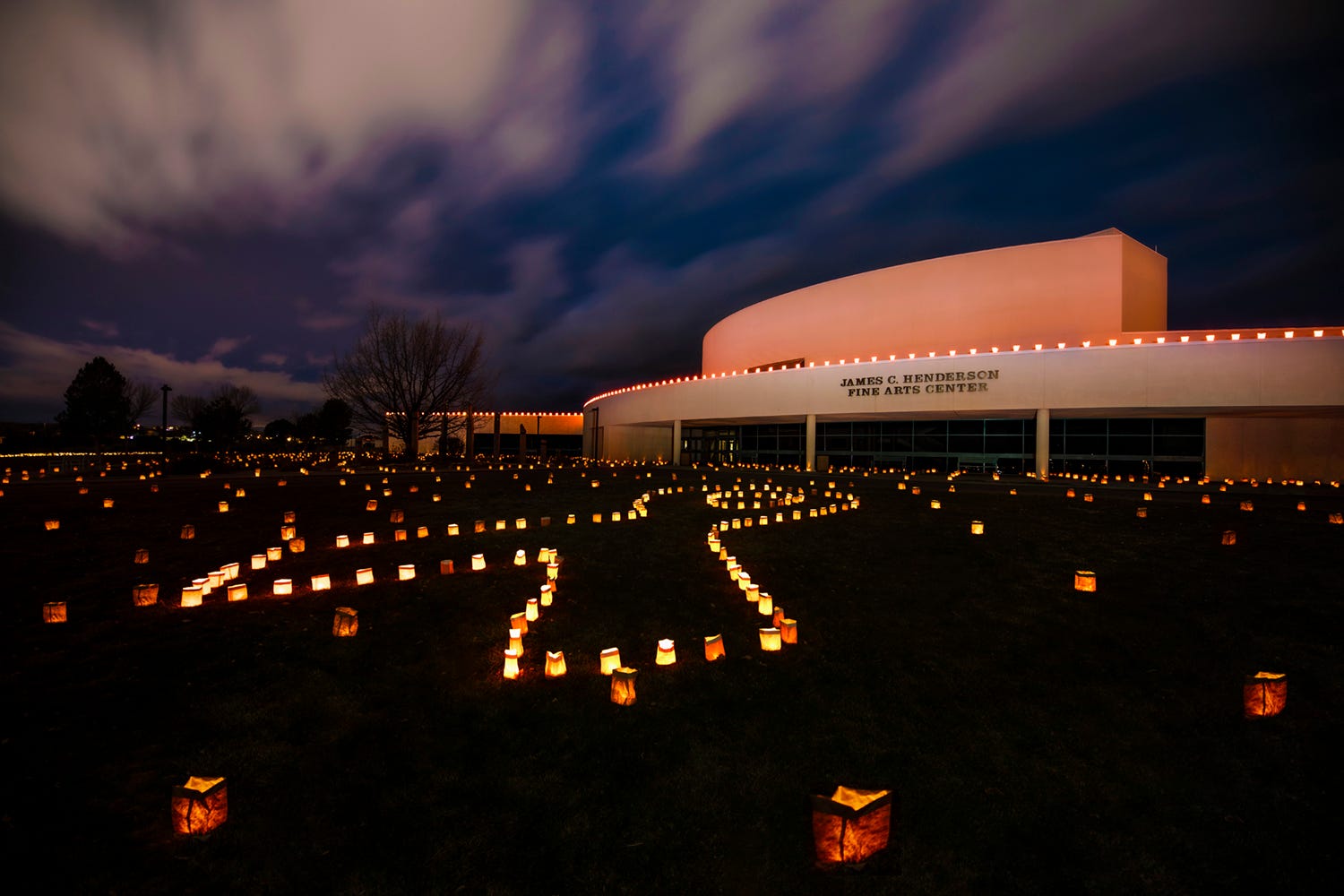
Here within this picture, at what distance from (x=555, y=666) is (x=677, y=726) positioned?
1.31 m

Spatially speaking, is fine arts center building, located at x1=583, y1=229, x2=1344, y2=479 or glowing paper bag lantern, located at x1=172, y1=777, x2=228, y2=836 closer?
glowing paper bag lantern, located at x1=172, y1=777, x2=228, y2=836

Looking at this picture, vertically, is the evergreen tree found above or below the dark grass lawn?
above

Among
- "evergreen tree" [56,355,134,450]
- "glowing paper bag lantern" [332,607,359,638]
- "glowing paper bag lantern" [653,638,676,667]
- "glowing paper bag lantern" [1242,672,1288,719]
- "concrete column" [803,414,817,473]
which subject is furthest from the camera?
"evergreen tree" [56,355,134,450]

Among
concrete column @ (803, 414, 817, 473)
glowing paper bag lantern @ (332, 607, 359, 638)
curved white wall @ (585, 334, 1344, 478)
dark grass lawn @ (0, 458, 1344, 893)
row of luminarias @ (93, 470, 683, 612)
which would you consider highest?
curved white wall @ (585, 334, 1344, 478)

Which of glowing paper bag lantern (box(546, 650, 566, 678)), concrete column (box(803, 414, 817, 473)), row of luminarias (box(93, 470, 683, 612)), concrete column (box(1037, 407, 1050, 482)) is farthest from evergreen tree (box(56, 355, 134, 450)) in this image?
concrete column (box(1037, 407, 1050, 482))

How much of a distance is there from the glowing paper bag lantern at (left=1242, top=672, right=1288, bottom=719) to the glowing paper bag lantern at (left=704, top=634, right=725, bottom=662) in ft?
13.8

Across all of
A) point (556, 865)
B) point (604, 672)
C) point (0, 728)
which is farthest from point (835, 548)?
point (0, 728)

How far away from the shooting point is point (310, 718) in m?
4.29

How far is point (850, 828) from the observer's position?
9.90ft

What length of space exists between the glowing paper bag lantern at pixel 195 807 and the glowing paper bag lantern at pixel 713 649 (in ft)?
12.2

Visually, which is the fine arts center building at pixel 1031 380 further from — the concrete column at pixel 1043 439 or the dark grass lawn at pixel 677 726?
the dark grass lawn at pixel 677 726

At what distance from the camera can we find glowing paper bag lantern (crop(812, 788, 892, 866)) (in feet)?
→ 9.91

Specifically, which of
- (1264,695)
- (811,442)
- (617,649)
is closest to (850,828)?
(617,649)

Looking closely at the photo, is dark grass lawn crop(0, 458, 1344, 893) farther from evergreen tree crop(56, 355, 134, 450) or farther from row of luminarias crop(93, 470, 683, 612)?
evergreen tree crop(56, 355, 134, 450)
